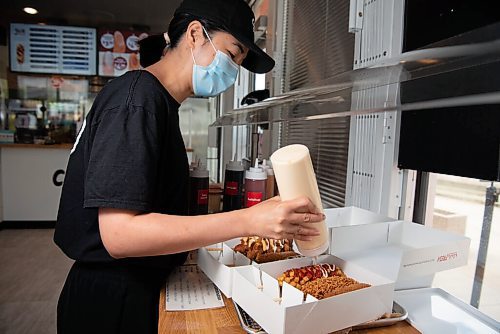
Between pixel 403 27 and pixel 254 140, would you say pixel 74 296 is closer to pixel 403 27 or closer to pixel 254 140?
pixel 403 27

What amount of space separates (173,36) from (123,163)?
49 cm

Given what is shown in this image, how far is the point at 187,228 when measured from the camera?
779 mm

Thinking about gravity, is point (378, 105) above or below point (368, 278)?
above

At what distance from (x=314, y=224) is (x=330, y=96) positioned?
1.12ft

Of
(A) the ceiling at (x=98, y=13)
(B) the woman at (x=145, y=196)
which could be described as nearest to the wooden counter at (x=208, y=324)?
(B) the woman at (x=145, y=196)

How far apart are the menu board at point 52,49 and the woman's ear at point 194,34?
A: 4294mm

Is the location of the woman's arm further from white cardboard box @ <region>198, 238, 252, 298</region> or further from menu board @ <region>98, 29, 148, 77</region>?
menu board @ <region>98, 29, 148, 77</region>

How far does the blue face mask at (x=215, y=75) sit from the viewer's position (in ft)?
3.49

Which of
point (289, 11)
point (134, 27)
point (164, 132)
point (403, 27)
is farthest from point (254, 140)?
point (134, 27)

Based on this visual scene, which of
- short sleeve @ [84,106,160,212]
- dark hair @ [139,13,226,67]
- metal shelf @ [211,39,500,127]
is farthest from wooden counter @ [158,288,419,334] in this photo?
dark hair @ [139,13,226,67]

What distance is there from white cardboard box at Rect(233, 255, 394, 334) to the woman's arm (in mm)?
126

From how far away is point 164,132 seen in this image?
3.00 ft

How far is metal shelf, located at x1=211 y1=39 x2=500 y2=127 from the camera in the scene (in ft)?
1.74

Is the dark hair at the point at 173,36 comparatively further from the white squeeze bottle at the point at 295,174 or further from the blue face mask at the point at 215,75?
the white squeeze bottle at the point at 295,174
